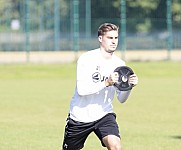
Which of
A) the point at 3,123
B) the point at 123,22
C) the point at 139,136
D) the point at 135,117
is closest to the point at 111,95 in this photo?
the point at 139,136

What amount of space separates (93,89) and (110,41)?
573 mm

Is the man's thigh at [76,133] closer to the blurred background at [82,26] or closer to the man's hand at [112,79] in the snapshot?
the man's hand at [112,79]

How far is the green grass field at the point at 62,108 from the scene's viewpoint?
13250 millimetres

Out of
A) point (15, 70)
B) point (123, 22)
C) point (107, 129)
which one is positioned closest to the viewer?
point (107, 129)

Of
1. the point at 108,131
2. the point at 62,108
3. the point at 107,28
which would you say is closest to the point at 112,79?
the point at 107,28

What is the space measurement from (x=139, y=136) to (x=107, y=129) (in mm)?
5387

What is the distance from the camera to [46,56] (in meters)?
42.0

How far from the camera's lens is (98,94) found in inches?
339

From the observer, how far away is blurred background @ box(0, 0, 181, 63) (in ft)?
129

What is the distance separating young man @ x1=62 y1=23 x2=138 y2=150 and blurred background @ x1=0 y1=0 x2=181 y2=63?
2914 centimetres

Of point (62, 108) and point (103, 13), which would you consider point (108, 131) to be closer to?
point (62, 108)

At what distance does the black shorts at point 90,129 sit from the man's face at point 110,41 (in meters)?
0.86

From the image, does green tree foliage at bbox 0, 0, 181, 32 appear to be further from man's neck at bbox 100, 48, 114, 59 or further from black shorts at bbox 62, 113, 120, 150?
man's neck at bbox 100, 48, 114, 59

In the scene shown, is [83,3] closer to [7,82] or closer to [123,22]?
[123,22]
